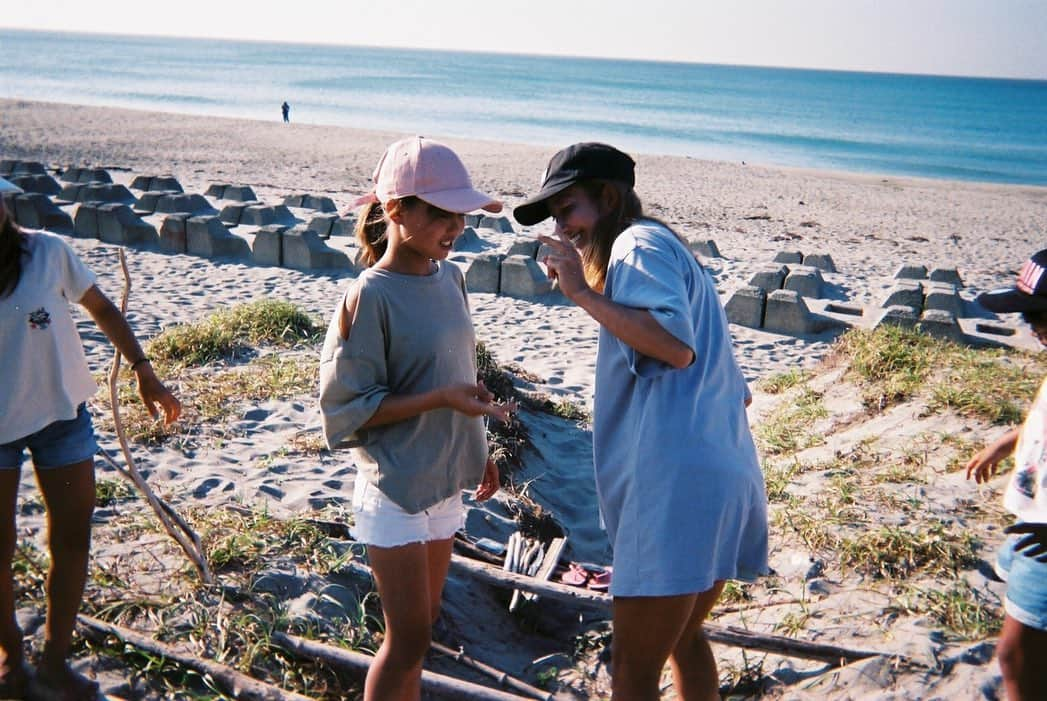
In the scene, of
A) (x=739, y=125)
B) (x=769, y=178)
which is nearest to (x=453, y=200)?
(x=769, y=178)

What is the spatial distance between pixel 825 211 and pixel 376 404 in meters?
17.8

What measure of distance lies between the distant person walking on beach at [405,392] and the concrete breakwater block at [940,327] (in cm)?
677

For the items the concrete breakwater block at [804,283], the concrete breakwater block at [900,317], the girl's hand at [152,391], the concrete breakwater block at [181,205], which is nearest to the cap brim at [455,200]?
the girl's hand at [152,391]

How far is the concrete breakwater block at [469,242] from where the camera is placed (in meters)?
11.4

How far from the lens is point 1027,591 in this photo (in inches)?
82.6

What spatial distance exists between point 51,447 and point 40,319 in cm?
37

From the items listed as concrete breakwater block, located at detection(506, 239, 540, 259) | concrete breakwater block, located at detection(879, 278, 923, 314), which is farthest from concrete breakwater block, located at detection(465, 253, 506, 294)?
concrete breakwater block, located at detection(879, 278, 923, 314)

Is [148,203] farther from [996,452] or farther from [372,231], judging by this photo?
[996,452]

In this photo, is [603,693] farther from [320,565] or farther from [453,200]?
[453,200]

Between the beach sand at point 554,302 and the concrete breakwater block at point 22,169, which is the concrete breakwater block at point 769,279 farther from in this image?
the concrete breakwater block at point 22,169

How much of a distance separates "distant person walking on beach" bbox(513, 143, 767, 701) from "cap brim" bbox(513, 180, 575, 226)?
10mm

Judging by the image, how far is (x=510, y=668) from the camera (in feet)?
11.5

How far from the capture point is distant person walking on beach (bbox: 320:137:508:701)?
2.17m

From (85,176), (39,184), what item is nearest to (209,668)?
(39,184)
